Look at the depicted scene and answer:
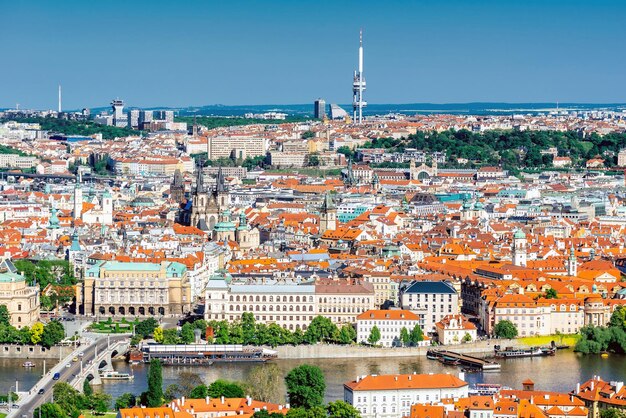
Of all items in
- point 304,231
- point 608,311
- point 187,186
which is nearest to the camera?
point 608,311

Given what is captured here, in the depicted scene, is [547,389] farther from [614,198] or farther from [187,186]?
[187,186]

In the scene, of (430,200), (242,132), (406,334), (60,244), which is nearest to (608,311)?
(406,334)

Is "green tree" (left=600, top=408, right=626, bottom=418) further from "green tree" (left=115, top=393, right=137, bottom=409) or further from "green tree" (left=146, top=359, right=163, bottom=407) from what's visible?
"green tree" (left=115, top=393, right=137, bottom=409)

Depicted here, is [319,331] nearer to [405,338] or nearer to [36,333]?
[405,338]


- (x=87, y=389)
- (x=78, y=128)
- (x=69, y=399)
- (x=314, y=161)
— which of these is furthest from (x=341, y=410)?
(x=78, y=128)

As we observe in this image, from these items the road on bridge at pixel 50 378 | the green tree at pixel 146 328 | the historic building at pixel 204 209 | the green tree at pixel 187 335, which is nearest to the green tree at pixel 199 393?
the road on bridge at pixel 50 378

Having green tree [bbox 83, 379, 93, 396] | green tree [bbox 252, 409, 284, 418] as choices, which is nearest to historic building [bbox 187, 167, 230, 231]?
green tree [bbox 83, 379, 93, 396]
